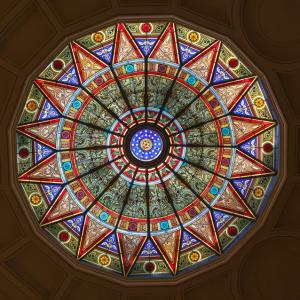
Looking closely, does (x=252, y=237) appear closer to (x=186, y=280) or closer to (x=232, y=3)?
(x=186, y=280)

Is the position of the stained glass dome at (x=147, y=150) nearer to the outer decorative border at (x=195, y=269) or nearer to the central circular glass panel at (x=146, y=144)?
the central circular glass panel at (x=146, y=144)

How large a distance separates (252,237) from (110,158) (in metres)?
4.51

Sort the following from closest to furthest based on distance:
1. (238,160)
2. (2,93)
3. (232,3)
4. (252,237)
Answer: (232,3), (2,93), (252,237), (238,160)

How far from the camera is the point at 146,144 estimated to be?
47.9ft

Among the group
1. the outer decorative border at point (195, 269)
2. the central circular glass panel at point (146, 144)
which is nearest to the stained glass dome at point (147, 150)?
the central circular glass panel at point (146, 144)

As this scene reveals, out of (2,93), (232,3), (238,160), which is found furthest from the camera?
(238,160)

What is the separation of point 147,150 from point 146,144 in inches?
6.9

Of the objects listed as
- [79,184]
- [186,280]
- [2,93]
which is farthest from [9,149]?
[186,280]

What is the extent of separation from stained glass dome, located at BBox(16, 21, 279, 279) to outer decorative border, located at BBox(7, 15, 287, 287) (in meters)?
0.25

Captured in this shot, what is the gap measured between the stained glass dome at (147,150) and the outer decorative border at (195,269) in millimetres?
251

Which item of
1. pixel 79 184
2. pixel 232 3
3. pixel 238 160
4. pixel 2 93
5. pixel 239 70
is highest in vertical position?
pixel 232 3

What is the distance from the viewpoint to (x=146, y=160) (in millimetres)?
14539

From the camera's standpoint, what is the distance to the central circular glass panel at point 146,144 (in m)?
14.5

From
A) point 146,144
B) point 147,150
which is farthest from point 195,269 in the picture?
point 146,144
